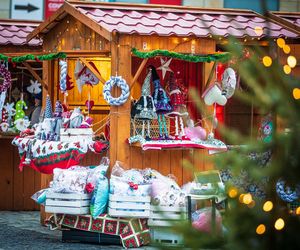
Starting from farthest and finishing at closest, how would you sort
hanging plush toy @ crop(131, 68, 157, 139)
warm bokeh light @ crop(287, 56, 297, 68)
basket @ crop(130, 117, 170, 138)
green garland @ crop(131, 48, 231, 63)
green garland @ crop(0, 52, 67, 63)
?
green garland @ crop(0, 52, 67, 63) → basket @ crop(130, 117, 170, 138) → hanging plush toy @ crop(131, 68, 157, 139) → green garland @ crop(131, 48, 231, 63) → warm bokeh light @ crop(287, 56, 297, 68)

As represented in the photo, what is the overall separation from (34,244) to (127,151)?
184 centimetres

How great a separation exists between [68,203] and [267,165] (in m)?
8.20

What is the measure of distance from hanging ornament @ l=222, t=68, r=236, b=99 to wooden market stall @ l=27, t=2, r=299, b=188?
416mm

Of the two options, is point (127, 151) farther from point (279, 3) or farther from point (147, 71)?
point (279, 3)

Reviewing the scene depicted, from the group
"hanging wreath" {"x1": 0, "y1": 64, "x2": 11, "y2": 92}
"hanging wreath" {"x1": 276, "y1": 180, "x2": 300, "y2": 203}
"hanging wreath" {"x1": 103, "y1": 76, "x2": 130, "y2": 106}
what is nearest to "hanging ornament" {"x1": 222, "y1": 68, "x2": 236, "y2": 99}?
"hanging wreath" {"x1": 103, "y1": 76, "x2": 130, "y2": 106}

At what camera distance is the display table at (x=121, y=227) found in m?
11.0

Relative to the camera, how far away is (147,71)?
12.5m

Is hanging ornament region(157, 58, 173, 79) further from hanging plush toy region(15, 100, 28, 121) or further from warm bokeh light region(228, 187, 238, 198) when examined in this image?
warm bokeh light region(228, 187, 238, 198)

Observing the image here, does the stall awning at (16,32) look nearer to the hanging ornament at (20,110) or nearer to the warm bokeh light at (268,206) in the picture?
the hanging ornament at (20,110)

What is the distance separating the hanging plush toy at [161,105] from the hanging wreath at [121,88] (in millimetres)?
446

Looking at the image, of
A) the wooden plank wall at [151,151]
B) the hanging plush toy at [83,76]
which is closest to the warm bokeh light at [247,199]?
the wooden plank wall at [151,151]

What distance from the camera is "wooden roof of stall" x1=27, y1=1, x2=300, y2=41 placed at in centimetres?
1145

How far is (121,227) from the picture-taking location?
11.1 metres

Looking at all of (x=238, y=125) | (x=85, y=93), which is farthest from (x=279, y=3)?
(x=85, y=93)
